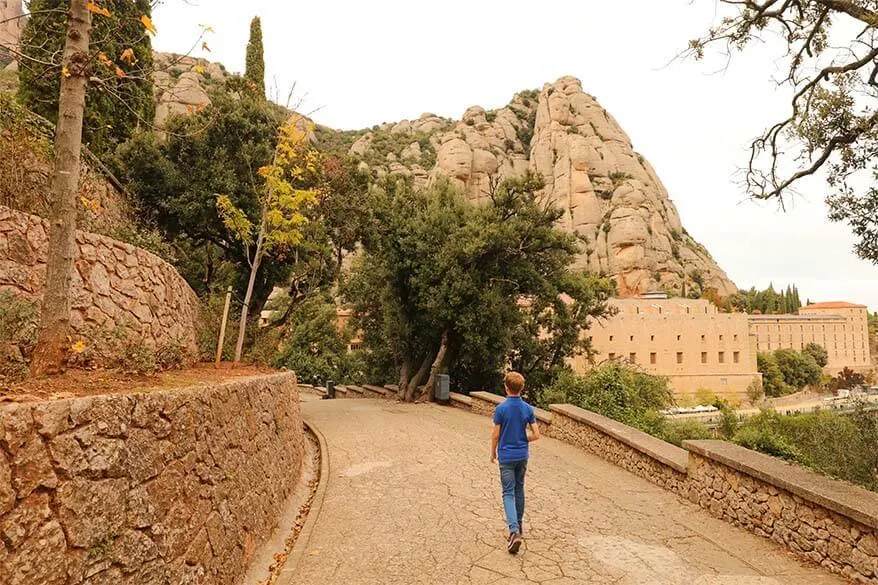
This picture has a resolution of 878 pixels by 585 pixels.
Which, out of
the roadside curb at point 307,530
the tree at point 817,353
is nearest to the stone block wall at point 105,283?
the roadside curb at point 307,530

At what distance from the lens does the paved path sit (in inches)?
184

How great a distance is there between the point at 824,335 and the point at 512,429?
10805 cm

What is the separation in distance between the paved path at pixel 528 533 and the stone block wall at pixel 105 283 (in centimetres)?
351

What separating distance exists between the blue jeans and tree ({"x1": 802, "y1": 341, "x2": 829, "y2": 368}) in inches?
3706

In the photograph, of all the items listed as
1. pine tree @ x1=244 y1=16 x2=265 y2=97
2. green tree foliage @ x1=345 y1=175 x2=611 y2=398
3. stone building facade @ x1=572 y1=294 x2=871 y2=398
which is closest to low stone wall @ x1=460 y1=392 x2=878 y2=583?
green tree foliage @ x1=345 y1=175 x2=611 y2=398

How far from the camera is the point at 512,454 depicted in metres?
5.11

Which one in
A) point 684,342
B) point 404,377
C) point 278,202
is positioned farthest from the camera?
point 684,342

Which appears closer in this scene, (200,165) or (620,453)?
(620,453)

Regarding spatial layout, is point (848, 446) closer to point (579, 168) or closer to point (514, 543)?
point (514, 543)

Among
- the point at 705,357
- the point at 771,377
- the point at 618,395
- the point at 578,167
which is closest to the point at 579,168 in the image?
the point at 578,167

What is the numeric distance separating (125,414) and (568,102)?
103m

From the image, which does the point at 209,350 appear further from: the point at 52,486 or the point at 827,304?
the point at 827,304

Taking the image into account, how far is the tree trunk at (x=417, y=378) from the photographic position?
1966 centimetres

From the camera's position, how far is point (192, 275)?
1549 centimetres
